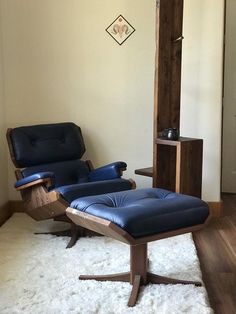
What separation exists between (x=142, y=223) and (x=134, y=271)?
15.9 inches

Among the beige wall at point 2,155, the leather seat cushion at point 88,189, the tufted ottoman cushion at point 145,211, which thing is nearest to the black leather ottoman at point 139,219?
the tufted ottoman cushion at point 145,211

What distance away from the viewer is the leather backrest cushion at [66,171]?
330cm

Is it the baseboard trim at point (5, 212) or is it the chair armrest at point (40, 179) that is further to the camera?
the baseboard trim at point (5, 212)

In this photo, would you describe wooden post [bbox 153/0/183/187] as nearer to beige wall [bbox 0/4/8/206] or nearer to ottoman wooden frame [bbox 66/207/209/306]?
ottoman wooden frame [bbox 66/207/209/306]

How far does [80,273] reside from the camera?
251 cm

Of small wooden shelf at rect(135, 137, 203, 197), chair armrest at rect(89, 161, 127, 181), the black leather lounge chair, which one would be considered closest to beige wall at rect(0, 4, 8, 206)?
the black leather lounge chair

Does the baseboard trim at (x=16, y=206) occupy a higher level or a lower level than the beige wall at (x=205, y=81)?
lower

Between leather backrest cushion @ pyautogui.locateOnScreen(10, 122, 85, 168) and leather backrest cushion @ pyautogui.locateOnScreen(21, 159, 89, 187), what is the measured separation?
0.05 metres

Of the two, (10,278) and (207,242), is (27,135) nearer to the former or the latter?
(10,278)

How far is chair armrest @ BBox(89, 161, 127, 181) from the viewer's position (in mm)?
3213

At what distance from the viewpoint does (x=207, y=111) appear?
3676mm

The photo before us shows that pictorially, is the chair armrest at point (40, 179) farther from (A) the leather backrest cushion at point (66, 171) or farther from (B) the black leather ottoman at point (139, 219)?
(B) the black leather ottoman at point (139, 219)

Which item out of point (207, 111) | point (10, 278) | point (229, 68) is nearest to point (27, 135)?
point (10, 278)

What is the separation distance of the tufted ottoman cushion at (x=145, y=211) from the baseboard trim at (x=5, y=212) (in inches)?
58.4
